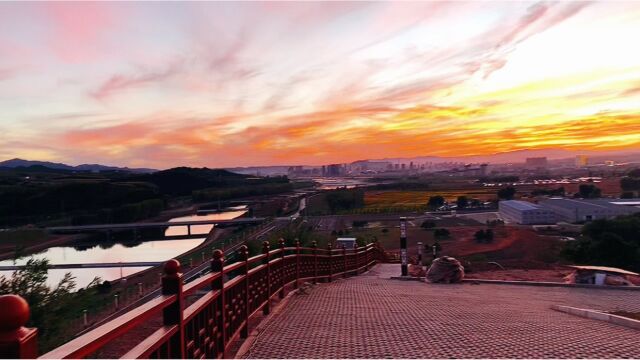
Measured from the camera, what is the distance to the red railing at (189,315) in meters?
1.53

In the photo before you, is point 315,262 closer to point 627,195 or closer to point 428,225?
point 428,225

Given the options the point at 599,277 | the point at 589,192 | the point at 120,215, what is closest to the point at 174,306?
the point at 599,277

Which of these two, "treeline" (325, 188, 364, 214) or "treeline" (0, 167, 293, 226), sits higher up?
"treeline" (0, 167, 293, 226)

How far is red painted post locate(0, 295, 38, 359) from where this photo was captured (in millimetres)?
1485

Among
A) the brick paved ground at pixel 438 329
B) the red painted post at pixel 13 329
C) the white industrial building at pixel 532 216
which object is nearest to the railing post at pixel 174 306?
the red painted post at pixel 13 329

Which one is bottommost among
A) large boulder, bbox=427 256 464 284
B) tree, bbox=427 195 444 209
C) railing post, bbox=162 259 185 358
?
tree, bbox=427 195 444 209

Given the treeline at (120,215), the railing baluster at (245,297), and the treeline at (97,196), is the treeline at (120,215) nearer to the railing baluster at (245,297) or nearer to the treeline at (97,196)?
the treeline at (97,196)

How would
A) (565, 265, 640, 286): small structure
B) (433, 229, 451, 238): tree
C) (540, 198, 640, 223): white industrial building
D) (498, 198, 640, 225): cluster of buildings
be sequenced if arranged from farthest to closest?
(498, 198, 640, 225): cluster of buildings, (540, 198, 640, 223): white industrial building, (433, 229, 451, 238): tree, (565, 265, 640, 286): small structure

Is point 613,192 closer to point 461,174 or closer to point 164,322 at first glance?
point 461,174

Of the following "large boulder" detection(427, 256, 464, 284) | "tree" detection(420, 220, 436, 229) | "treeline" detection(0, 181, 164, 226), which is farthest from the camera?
"treeline" detection(0, 181, 164, 226)

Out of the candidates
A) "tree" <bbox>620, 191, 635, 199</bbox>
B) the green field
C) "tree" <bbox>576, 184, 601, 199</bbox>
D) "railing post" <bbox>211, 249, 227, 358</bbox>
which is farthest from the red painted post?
"tree" <bbox>576, 184, 601, 199</bbox>

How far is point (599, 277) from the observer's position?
1185 cm

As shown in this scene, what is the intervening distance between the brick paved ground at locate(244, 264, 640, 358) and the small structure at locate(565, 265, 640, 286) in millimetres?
2207

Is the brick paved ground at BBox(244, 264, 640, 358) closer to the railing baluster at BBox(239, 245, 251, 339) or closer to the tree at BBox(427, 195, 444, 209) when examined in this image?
the railing baluster at BBox(239, 245, 251, 339)
